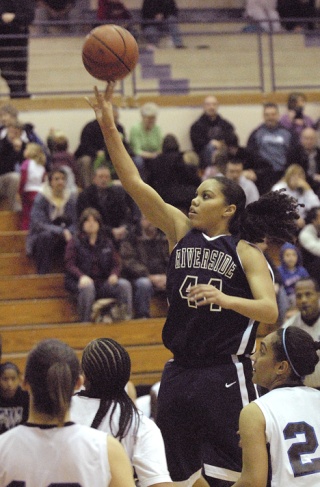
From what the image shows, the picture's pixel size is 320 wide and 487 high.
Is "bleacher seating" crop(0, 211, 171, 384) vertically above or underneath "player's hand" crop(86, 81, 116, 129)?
underneath

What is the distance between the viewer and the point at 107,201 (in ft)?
32.6

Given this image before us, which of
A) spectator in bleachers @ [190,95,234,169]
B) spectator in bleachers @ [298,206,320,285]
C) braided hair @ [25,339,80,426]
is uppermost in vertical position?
spectator in bleachers @ [190,95,234,169]

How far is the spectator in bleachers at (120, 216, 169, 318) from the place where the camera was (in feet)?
30.7

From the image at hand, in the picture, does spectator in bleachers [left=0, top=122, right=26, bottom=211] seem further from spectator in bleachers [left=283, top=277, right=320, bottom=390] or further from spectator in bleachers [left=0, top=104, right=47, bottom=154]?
spectator in bleachers [left=283, top=277, right=320, bottom=390]

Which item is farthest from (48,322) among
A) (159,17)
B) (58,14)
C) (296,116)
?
(159,17)

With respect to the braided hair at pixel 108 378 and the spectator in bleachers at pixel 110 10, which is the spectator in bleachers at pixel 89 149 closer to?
the spectator in bleachers at pixel 110 10

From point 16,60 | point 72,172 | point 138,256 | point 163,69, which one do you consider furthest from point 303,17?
point 138,256

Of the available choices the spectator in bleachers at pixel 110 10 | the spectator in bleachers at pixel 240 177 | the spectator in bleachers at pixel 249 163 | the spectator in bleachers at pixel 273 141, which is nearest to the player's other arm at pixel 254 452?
the spectator in bleachers at pixel 240 177

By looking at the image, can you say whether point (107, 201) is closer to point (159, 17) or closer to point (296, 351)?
point (159, 17)

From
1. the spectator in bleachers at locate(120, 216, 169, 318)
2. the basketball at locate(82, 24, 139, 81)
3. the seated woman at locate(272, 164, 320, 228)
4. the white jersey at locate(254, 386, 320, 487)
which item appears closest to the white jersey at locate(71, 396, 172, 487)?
the white jersey at locate(254, 386, 320, 487)

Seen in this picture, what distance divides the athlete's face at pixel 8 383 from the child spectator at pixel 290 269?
3.08 metres

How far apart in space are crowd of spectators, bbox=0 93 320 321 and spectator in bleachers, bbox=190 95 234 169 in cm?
1

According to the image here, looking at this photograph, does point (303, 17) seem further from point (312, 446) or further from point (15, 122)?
point (312, 446)

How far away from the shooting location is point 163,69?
14.1 m
